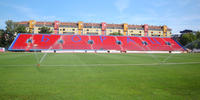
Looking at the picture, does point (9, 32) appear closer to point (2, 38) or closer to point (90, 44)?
point (2, 38)

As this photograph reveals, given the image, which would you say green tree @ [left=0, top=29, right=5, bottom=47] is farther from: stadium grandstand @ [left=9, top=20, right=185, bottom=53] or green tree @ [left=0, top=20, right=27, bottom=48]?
stadium grandstand @ [left=9, top=20, right=185, bottom=53]

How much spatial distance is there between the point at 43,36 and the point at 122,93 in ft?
173

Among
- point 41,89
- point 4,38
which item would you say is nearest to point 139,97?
point 41,89

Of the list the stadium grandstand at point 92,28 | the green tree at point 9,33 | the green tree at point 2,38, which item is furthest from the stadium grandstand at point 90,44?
the stadium grandstand at point 92,28

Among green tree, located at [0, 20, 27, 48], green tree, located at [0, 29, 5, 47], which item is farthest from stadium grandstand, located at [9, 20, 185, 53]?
green tree, located at [0, 29, 5, 47]

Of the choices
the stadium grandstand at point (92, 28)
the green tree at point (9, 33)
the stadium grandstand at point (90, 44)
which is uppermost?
the stadium grandstand at point (92, 28)

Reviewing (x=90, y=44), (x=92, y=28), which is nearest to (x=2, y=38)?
(x=90, y=44)

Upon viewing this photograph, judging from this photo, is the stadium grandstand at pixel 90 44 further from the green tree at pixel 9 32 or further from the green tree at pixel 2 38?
the green tree at pixel 2 38

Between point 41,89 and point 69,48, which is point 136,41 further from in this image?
point 41,89

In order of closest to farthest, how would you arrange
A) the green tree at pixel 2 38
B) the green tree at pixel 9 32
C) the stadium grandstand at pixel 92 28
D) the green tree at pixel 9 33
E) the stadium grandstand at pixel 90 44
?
the stadium grandstand at pixel 90 44 < the green tree at pixel 2 38 < the green tree at pixel 9 33 < the green tree at pixel 9 32 < the stadium grandstand at pixel 92 28

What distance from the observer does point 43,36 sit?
171 ft

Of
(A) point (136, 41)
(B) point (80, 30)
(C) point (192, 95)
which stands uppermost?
(B) point (80, 30)

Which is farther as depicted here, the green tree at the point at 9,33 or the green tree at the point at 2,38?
the green tree at the point at 9,33

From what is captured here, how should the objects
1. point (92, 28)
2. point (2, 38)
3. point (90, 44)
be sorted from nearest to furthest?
1. point (90, 44)
2. point (2, 38)
3. point (92, 28)
